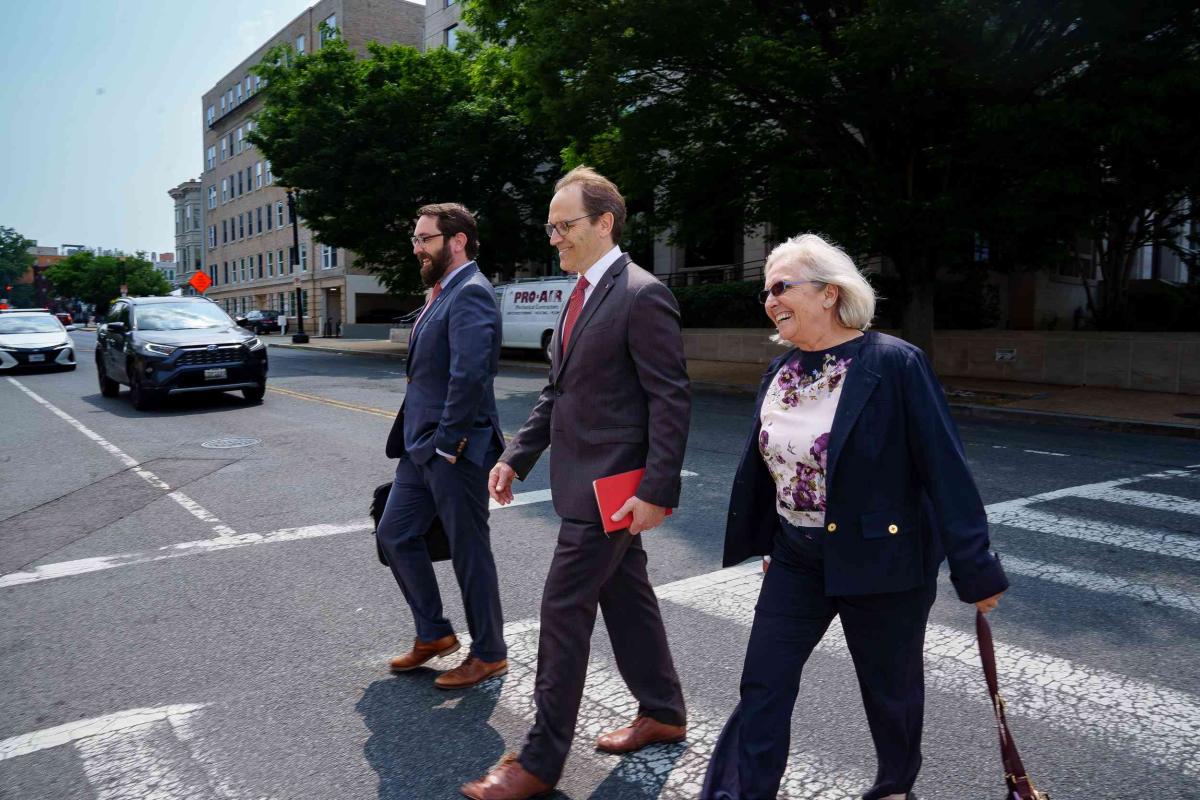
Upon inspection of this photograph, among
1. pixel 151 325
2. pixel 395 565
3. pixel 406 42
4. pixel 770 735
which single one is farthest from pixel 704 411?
pixel 406 42

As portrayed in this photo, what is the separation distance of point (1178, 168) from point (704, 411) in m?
7.95

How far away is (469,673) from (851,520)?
202 cm

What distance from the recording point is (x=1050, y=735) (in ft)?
11.2

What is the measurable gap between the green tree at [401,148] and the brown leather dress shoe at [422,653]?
25.0 m

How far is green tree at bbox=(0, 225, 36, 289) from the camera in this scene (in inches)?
4670

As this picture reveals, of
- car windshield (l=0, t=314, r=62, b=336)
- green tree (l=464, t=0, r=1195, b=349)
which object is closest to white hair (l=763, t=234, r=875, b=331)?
green tree (l=464, t=0, r=1195, b=349)

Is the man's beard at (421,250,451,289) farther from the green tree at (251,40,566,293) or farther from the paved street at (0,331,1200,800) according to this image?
the green tree at (251,40,566,293)

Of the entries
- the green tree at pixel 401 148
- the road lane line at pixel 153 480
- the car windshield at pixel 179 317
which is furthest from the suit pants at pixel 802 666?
the green tree at pixel 401 148

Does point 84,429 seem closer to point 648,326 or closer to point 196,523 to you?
point 196,523

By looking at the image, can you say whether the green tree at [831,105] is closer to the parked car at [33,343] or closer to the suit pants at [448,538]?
the suit pants at [448,538]

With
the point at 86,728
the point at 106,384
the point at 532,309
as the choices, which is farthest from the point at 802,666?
the point at 532,309

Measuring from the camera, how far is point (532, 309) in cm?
2548

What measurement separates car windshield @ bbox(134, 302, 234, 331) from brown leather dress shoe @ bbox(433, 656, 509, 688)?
12433 millimetres

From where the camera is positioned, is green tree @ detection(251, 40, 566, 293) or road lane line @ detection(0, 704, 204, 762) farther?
green tree @ detection(251, 40, 566, 293)
